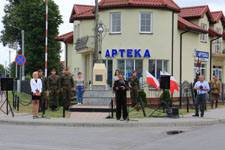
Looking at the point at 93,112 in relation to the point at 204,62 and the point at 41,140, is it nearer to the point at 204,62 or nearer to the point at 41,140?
the point at 41,140

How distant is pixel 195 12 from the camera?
1196 inches

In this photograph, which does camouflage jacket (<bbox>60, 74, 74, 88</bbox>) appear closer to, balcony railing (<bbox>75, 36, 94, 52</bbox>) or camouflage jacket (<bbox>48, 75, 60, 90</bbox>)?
camouflage jacket (<bbox>48, 75, 60, 90</bbox>)

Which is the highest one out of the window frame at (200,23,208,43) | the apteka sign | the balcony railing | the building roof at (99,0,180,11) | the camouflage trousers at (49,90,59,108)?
the building roof at (99,0,180,11)

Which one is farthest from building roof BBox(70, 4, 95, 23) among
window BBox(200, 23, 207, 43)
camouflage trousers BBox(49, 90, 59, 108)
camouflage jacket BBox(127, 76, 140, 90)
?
camouflage trousers BBox(49, 90, 59, 108)

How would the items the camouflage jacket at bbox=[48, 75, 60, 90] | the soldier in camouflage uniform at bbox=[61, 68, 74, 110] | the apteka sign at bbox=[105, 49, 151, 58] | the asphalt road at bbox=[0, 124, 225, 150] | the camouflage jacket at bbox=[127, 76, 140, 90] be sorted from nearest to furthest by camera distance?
the asphalt road at bbox=[0, 124, 225, 150] → the camouflage jacket at bbox=[48, 75, 60, 90] → the soldier in camouflage uniform at bbox=[61, 68, 74, 110] → the camouflage jacket at bbox=[127, 76, 140, 90] → the apteka sign at bbox=[105, 49, 151, 58]

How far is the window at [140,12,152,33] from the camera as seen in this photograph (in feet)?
82.4

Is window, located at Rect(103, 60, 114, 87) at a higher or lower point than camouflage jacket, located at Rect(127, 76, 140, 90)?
higher

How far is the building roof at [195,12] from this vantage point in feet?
98.0

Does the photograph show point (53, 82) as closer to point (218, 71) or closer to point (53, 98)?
point (53, 98)

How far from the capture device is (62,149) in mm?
8258

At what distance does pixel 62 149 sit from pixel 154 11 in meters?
18.2

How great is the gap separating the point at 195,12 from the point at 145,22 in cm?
700

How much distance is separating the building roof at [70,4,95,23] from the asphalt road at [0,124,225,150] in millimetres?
16120

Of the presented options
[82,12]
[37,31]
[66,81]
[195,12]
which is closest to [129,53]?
[82,12]
